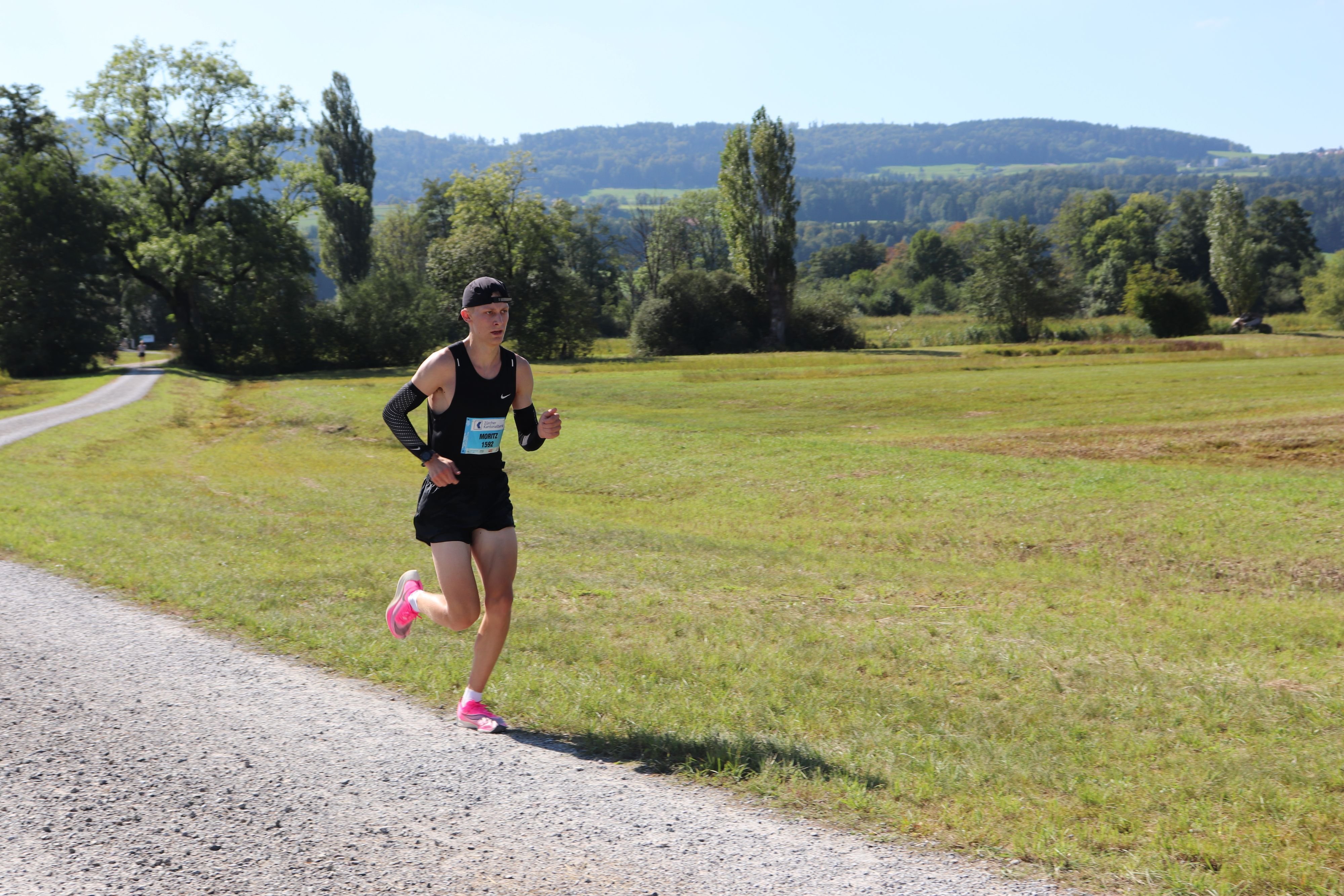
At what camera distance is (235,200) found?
74875mm

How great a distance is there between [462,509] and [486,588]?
54 cm

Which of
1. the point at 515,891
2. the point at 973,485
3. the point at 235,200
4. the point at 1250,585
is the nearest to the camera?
the point at 515,891

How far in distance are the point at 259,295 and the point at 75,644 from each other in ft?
239

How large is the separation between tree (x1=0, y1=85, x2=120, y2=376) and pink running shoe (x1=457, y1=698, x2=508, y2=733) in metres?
72.0

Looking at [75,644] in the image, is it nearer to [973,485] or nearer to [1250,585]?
[1250,585]

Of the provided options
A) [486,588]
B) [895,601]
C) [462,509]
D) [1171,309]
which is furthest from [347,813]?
[1171,309]

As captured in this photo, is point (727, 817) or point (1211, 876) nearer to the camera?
point (1211, 876)

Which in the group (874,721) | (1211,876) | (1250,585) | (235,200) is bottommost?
(1250,585)

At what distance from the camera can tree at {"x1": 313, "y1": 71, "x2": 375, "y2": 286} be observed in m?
102

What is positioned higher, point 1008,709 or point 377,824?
point 377,824

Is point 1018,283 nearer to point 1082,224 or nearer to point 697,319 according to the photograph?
point 697,319

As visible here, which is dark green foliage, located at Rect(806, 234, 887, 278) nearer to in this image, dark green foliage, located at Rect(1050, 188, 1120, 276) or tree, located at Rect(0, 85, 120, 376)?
dark green foliage, located at Rect(1050, 188, 1120, 276)

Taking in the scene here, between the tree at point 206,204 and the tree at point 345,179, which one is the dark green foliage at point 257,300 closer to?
the tree at point 206,204

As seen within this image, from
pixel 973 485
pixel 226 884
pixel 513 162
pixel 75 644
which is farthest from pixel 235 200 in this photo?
pixel 226 884
